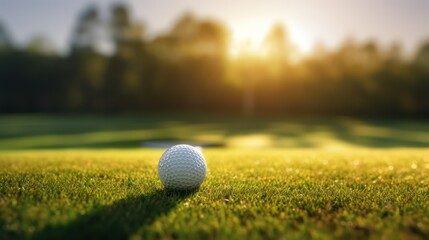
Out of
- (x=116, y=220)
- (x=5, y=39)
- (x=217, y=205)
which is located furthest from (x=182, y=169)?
(x=5, y=39)

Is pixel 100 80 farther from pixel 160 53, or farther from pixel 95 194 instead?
pixel 95 194

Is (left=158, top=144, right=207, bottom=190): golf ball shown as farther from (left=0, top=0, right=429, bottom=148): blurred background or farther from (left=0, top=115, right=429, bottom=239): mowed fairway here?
(left=0, top=0, right=429, bottom=148): blurred background

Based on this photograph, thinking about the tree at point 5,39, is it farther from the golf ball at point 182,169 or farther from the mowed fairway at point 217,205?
the golf ball at point 182,169

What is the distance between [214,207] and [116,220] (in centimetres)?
104

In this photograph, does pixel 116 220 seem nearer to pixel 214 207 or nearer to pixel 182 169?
pixel 214 207

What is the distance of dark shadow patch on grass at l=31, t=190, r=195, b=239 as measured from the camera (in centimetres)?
332

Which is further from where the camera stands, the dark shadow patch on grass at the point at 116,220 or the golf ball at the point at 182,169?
the golf ball at the point at 182,169

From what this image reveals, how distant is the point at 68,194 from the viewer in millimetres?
4414

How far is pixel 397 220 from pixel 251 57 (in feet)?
158

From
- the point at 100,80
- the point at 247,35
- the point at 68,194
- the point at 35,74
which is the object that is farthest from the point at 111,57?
the point at 68,194

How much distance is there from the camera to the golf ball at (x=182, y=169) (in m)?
4.80

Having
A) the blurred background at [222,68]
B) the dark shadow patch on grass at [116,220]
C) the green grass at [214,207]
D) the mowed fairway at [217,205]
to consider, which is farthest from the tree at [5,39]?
the dark shadow patch on grass at [116,220]

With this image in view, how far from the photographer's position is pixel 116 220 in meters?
3.58

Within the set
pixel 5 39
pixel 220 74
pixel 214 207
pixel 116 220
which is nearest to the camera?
pixel 116 220
